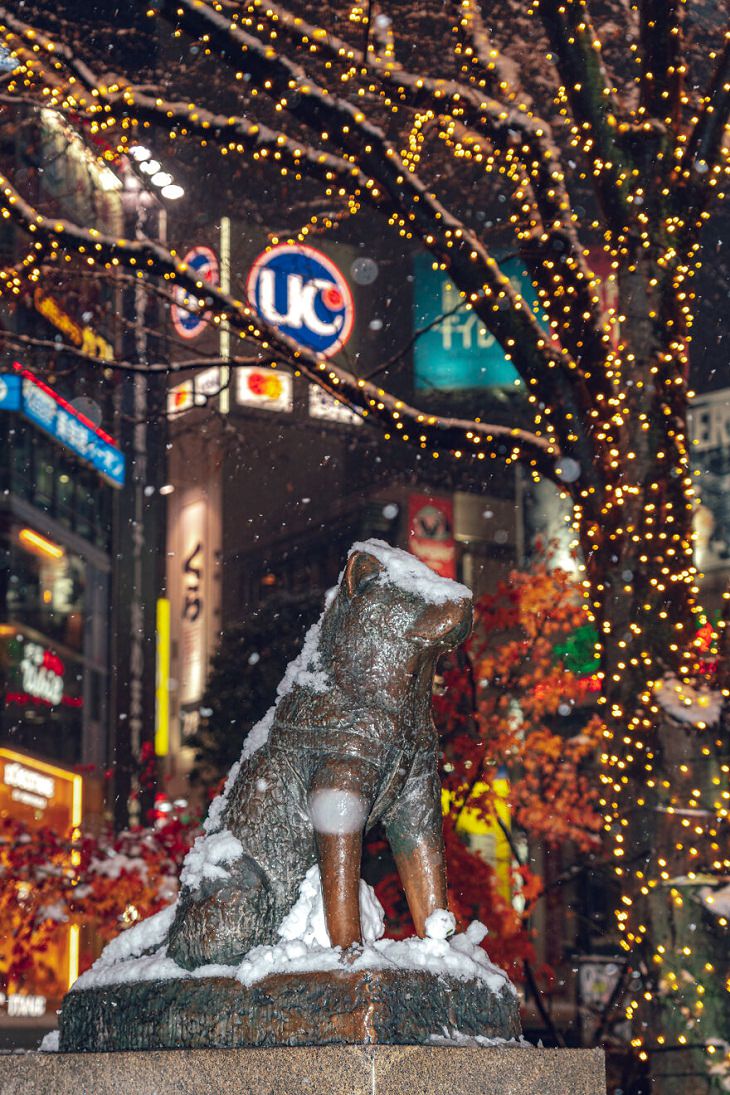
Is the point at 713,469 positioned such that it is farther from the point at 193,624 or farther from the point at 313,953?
the point at 313,953

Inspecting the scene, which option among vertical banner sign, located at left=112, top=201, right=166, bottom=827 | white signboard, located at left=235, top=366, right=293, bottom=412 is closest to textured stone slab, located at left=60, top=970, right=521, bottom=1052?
vertical banner sign, located at left=112, top=201, right=166, bottom=827

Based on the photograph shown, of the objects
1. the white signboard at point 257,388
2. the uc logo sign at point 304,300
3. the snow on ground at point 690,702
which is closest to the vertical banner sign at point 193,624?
the white signboard at point 257,388

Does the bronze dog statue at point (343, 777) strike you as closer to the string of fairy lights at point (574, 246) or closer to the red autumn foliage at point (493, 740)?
the string of fairy lights at point (574, 246)

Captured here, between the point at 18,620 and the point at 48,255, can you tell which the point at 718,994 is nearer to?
the point at 48,255

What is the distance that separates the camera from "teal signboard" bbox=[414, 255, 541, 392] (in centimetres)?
2836

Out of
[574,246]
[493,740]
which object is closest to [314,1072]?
[574,246]

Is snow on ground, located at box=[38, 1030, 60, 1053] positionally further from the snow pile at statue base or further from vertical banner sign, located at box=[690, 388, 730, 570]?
vertical banner sign, located at box=[690, 388, 730, 570]

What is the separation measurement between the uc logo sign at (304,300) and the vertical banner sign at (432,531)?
16.4 feet

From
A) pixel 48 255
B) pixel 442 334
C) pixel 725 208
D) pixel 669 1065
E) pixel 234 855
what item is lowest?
pixel 669 1065

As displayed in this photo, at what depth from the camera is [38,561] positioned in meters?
31.5

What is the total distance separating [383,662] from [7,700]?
2655 cm

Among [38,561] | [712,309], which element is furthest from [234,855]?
[38,561]

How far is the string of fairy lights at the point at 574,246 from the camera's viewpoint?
7.84 m

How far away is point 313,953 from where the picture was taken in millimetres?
3619
